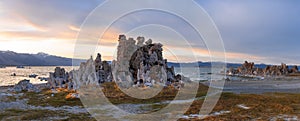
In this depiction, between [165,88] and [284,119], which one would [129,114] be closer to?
[284,119]

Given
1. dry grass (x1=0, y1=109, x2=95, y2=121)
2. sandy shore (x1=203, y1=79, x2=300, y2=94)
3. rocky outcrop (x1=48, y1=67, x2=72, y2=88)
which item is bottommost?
dry grass (x1=0, y1=109, x2=95, y2=121)

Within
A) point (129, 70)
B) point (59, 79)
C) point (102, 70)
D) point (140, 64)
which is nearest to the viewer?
point (140, 64)

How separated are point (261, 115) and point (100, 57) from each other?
58700 mm

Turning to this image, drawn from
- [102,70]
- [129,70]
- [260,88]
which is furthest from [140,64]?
[260,88]

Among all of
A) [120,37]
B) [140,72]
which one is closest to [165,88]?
[140,72]

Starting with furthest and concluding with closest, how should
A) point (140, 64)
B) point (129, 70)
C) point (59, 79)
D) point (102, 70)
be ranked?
point (102, 70), point (129, 70), point (59, 79), point (140, 64)

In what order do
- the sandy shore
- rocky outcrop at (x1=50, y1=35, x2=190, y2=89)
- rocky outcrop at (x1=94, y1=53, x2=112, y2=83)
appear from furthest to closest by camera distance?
rocky outcrop at (x1=94, y1=53, x2=112, y2=83) < the sandy shore < rocky outcrop at (x1=50, y1=35, x2=190, y2=89)

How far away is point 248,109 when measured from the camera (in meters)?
39.2

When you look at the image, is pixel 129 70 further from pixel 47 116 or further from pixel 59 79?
pixel 47 116

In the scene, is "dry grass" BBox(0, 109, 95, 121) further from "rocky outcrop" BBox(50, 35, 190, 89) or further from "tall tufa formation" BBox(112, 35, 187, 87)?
"tall tufa formation" BBox(112, 35, 187, 87)

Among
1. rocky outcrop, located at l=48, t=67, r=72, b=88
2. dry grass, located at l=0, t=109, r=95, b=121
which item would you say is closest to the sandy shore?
rocky outcrop, located at l=48, t=67, r=72, b=88

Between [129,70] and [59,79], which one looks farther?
[129,70]

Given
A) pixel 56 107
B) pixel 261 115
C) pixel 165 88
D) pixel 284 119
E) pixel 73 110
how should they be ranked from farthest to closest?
1. pixel 165 88
2. pixel 56 107
3. pixel 73 110
4. pixel 261 115
5. pixel 284 119

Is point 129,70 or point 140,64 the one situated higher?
point 140,64
